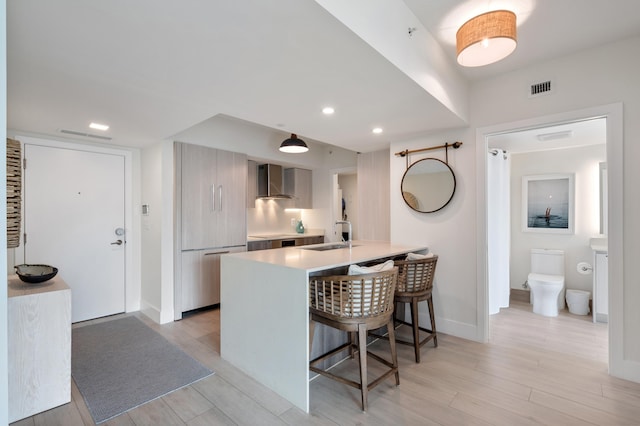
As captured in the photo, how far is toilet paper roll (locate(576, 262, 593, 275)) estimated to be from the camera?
402 centimetres

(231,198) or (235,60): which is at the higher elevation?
(235,60)

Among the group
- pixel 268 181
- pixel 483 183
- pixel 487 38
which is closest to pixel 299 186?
pixel 268 181

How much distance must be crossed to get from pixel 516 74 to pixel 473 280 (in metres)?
2.02

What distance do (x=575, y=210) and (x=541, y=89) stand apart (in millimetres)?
2328

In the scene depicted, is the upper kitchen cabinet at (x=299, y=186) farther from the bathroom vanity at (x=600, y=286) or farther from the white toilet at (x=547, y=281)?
the bathroom vanity at (x=600, y=286)

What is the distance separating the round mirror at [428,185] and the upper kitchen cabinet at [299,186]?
2346mm

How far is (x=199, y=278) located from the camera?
3.90 metres

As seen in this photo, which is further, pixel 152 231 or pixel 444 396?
pixel 152 231


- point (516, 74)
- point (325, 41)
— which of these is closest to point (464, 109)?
point (516, 74)

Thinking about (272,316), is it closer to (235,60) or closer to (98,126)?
(235,60)

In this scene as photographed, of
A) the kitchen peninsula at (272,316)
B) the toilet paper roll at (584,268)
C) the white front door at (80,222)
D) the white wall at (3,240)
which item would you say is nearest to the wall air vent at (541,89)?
the kitchen peninsula at (272,316)

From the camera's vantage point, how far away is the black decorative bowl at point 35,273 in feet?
7.23

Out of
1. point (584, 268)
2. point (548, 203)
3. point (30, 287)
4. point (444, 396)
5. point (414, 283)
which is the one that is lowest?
point (444, 396)

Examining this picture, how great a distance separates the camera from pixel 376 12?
1.67 m
